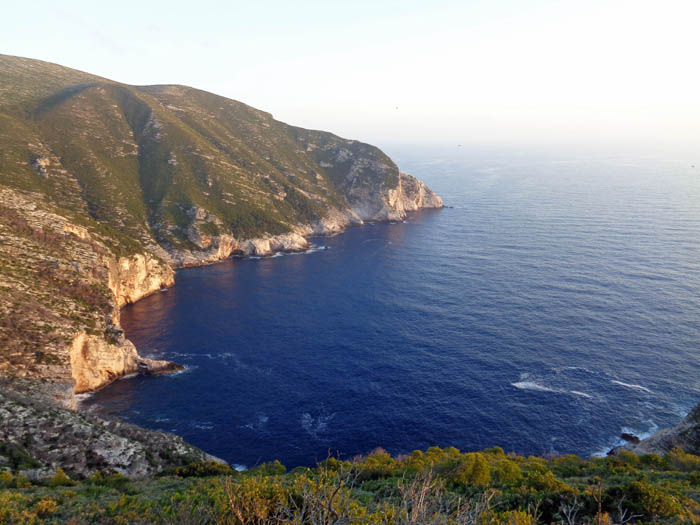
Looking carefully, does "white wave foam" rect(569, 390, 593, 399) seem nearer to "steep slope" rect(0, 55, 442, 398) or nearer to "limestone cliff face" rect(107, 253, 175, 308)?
"steep slope" rect(0, 55, 442, 398)

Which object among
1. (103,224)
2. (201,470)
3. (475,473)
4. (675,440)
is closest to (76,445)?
(201,470)

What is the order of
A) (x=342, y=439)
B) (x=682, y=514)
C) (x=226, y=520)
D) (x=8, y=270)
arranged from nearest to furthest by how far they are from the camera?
(x=226, y=520), (x=682, y=514), (x=342, y=439), (x=8, y=270)

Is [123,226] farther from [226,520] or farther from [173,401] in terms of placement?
[226,520]

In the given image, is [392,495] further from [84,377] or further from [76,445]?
[84,377]

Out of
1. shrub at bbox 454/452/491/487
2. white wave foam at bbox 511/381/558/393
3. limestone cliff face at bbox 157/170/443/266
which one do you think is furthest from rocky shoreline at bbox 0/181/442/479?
white wave foam at bbox 511/381/558/393

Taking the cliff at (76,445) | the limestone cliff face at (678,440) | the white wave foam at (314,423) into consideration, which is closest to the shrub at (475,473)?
the white wave foam at (314,423)

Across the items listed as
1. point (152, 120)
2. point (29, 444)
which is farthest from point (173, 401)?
point (152, 120)

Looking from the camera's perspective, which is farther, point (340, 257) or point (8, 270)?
point (340, 257)
